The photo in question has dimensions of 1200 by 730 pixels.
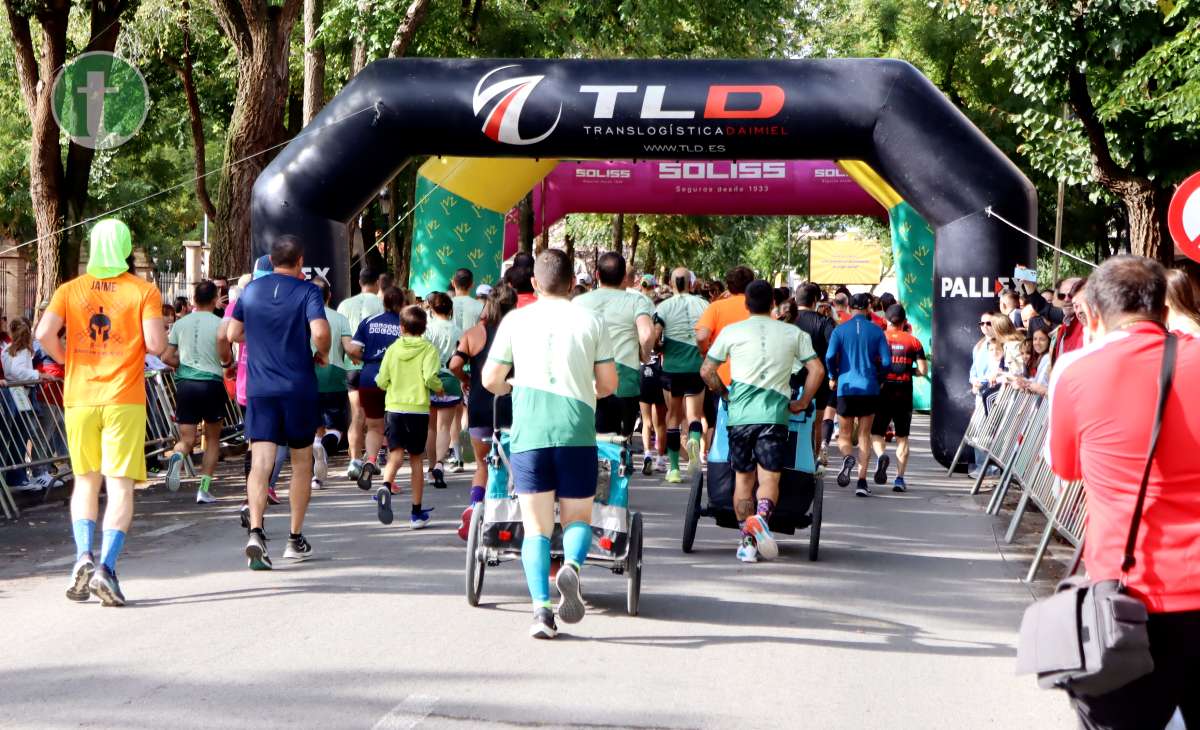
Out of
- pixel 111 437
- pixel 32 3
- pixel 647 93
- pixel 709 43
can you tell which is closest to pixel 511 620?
pixel 111 437

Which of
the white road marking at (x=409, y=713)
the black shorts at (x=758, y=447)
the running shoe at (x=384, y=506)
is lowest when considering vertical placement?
the white road marking at (x=409, y=713)

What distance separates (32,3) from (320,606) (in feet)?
52.8

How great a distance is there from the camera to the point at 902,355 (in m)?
14.4

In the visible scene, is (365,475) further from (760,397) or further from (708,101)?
(708,101)

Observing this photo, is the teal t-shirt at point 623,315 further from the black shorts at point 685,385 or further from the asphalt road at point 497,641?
the black shorts at point 685,385

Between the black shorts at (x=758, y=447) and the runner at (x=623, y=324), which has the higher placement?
the runner at (x=623, y=324)

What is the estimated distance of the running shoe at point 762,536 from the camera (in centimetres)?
940

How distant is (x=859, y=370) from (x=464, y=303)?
149 inches

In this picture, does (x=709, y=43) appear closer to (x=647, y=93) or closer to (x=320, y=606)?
(x=647, y=93)

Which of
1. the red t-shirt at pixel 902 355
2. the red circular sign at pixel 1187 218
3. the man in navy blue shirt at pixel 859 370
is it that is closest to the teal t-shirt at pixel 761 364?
the red circular sign at pixel 1187 218

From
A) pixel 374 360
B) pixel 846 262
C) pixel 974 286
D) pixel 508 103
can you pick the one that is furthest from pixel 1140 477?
pixel 846 262

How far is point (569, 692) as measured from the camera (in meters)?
6.05

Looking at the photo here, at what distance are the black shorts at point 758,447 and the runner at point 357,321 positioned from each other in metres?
4.45

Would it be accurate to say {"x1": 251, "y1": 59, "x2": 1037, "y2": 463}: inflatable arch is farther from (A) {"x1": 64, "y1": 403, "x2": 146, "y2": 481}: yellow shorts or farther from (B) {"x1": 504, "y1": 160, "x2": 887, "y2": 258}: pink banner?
(B) {"x1": 504, "y1": 160, "x2": 887, "y2": 258}: pink banner
